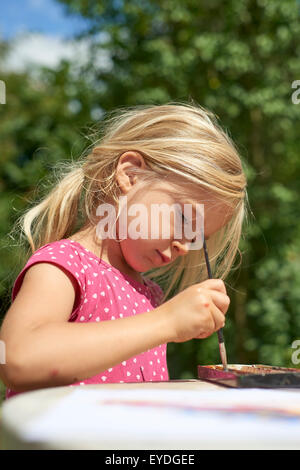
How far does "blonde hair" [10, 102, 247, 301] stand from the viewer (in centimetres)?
120

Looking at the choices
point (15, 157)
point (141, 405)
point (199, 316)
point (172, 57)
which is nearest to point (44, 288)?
point (199, 316)

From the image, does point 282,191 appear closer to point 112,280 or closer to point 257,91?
point 257,91

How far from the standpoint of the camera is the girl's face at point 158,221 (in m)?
1.16

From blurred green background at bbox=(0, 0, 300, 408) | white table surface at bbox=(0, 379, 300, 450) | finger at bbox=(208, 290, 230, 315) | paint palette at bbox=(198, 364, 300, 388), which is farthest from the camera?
blurred green background at bbox=(0, 0, 300, 408)

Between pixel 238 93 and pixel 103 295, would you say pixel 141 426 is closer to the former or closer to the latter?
pixel 103 295

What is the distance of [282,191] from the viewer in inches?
146

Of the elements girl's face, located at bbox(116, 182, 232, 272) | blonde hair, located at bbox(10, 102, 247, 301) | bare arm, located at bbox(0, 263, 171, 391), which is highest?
blonde hair, located at bbox(10, 102, 247, 301)

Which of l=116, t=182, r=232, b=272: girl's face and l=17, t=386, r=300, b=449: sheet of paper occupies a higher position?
l=116, t=182, r=232, b=272: girl's face

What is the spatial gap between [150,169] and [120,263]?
23 cm

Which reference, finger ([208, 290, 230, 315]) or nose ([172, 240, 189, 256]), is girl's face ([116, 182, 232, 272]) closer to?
nose ([172, 240, 189, 256])

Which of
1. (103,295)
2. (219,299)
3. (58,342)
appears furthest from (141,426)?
(103,295)

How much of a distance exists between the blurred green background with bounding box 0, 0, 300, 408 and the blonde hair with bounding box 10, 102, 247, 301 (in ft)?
7.56

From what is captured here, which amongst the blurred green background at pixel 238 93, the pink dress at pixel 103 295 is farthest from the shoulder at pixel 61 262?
the blurred green background at pixel 238 93

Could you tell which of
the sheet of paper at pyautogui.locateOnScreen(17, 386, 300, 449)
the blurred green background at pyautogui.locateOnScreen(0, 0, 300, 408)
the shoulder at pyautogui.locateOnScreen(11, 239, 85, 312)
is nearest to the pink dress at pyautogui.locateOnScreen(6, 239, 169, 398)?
the shoulder at pyautogui.locateOnScreen(11, 239, 85, 312)
